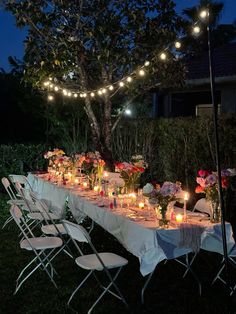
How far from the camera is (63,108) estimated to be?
13609mm

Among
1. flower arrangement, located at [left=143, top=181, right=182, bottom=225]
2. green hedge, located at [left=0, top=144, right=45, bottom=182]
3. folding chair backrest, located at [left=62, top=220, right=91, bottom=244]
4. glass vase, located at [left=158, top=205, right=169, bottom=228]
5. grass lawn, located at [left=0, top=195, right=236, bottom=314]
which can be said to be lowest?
grass lawn, located at [left=0, top=195, right=236, bottom=314]

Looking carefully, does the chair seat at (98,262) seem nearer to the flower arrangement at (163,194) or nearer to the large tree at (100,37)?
the flower arrangement at (163,194)

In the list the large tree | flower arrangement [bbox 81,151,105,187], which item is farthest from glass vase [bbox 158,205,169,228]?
the large tree

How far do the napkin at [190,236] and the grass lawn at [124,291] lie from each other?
2.06 ft

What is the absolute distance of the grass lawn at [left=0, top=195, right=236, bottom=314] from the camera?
177 inches

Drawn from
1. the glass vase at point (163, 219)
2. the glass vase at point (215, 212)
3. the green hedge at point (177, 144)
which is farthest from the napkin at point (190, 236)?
the green hedge at point (177, 144)

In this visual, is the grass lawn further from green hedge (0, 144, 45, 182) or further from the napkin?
green hedge (0, 144, 45, 182)

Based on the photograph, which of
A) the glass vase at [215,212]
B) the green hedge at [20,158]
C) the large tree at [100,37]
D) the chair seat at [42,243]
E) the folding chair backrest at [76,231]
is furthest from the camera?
the green hedge at [20,158]

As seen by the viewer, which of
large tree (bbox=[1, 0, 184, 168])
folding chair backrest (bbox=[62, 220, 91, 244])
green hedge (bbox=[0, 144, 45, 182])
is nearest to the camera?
folding chair backrest (bbox=[62, 220, 91, 244])

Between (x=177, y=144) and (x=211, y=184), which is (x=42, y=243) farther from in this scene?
(x=177, y=144)

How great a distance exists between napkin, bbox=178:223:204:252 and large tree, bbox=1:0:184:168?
16.2 feet

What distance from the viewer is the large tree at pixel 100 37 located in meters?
9.01

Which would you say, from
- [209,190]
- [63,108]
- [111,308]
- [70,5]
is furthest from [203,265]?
[63,108]

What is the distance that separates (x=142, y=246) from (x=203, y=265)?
1.62 meters
